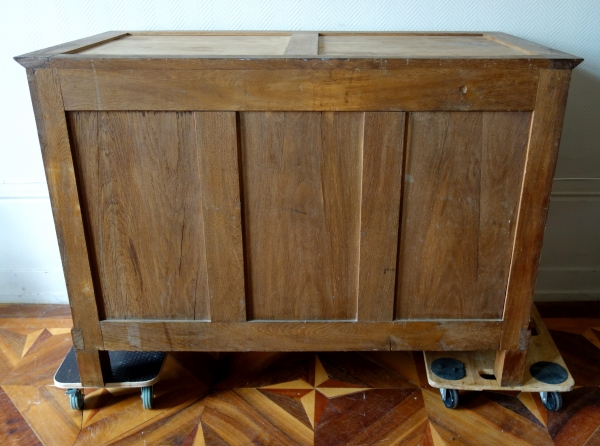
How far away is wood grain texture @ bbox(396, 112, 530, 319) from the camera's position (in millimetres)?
911

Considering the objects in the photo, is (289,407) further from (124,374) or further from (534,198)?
(534,198)

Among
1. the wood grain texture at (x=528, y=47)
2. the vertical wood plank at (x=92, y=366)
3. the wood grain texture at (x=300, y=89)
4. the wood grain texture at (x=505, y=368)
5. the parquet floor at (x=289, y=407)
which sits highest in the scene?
the wood grain texture at (x=528, y=47)

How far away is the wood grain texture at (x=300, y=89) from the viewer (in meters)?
0.87

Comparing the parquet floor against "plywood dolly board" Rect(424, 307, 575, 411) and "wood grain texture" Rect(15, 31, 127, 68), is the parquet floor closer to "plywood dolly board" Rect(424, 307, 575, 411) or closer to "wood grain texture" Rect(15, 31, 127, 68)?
"plywood dolly board" Rect(424, 307, 575, 411)

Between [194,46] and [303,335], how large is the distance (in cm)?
61

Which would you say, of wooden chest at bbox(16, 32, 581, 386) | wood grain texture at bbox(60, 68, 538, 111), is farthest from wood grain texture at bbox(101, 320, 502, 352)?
wood grain texture at bbox(60, 68, 538, 111)

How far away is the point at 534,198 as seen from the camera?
0.95 m

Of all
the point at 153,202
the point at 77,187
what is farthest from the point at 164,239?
the point at 77,187

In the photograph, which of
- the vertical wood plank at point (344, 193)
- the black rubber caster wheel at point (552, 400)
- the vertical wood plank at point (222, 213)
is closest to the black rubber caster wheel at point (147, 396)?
the vertical wood plank at point (222, 213)

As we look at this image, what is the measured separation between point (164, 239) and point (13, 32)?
2.39 feet

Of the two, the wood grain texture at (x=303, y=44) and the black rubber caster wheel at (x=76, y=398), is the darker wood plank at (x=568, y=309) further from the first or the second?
the black rubber caster wheel at (x=76, y=398)

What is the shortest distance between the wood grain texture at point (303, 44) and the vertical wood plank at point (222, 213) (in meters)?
0.16

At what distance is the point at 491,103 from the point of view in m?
0.88

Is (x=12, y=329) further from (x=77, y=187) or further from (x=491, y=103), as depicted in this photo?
(x=491, y=103)
